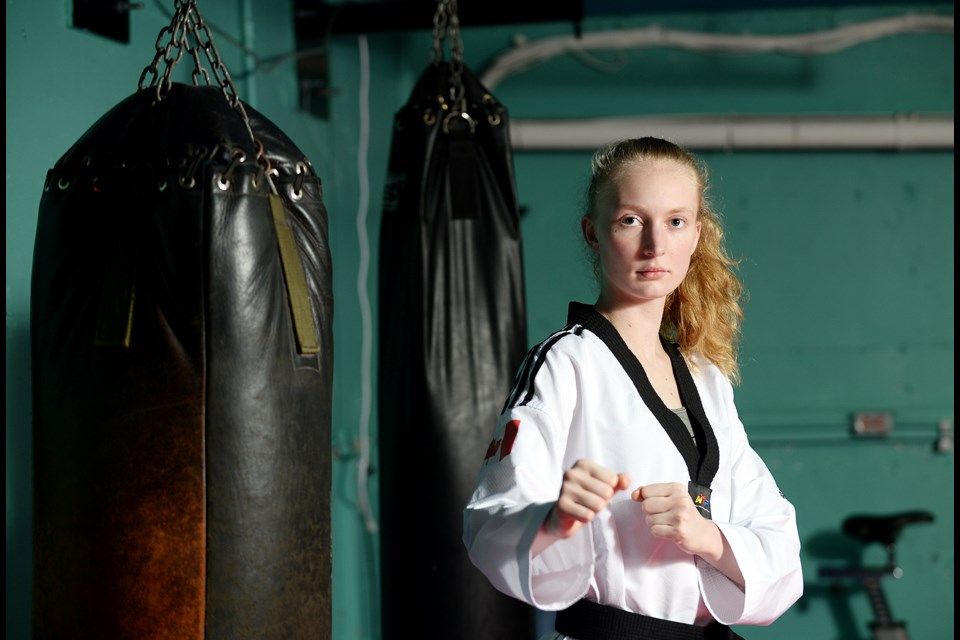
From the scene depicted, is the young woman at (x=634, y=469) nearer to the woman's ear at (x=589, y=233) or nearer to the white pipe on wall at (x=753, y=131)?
the woman's ear at (x=589, y=233)

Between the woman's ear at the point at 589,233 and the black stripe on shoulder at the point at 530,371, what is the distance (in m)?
0.15

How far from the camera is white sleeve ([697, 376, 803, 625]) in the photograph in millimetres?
1542

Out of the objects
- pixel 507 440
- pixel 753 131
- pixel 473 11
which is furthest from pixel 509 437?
pixel 753 131

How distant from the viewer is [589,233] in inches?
68.2

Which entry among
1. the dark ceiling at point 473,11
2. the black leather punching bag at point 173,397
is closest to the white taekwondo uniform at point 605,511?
the black leather punching bag at point 173,397

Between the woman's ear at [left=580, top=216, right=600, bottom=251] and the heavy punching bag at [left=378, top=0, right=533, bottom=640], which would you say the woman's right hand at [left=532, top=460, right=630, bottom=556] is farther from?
the heavy punching bag at [left=378, top=0, right=533, bottom=640]

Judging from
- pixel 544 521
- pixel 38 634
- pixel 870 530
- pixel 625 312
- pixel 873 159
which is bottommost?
pixel 870 530

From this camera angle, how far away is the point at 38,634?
1.61m

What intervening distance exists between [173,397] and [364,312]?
278 cm

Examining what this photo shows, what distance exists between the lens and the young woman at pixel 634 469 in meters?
1.45

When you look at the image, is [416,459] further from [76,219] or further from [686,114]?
[686,114]

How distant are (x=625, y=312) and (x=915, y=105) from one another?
369 cm

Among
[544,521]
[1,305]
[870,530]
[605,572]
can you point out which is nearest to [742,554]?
[605,572]

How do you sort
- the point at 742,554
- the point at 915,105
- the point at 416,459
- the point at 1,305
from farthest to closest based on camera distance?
the point at 915,105, the point at 416,459, the point at 1,305, the point at 742,554
